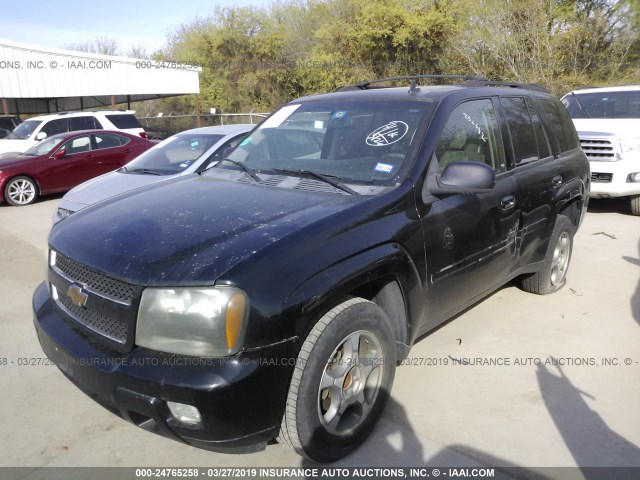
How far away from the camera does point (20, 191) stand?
1048cm

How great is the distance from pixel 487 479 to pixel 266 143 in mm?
2620

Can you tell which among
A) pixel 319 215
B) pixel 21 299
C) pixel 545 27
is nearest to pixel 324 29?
pixel 545 27

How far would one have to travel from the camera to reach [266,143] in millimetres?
3918

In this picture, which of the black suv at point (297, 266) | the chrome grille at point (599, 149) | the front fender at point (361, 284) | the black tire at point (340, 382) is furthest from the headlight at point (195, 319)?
the chrome grille at point (599, 149)

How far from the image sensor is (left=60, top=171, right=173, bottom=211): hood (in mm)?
6078

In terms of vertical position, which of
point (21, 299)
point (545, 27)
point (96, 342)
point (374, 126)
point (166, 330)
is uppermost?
point (545, 27)

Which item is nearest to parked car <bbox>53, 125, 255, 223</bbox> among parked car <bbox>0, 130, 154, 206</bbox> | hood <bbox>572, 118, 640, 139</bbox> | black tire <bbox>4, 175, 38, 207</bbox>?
parked car <bbox>0, 130, 154, 206</bbox>

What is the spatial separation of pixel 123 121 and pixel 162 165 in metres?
9.24

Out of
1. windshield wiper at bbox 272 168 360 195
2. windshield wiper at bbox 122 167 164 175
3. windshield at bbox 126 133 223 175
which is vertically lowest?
windshield wiper at bbox 122 167 164 175

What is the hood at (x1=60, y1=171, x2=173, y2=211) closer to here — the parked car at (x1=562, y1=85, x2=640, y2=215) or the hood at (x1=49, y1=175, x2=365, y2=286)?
the hood at (x1=49, y1=175, x2=365, y2=286)

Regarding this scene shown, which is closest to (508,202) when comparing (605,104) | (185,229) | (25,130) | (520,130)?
(520,130)

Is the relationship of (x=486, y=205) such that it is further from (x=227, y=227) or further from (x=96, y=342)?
(x=96, y=342)

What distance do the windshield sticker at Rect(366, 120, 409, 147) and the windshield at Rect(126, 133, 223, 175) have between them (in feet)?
12.9

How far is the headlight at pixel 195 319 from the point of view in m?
2.20
